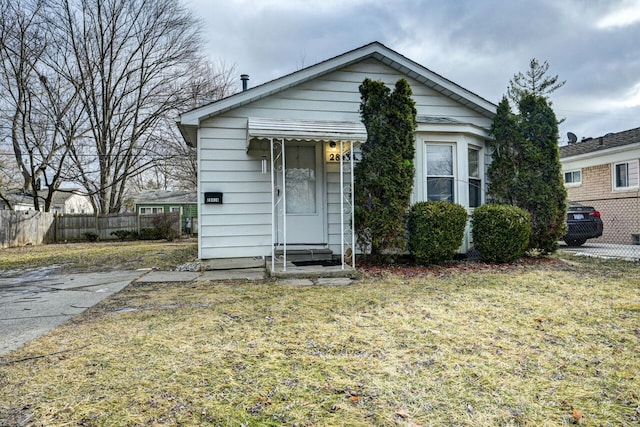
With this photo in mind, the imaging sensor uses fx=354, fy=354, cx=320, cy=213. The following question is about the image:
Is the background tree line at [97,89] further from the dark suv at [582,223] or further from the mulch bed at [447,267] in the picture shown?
the dark suv at [582,223]

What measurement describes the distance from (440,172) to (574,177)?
33.2 feet

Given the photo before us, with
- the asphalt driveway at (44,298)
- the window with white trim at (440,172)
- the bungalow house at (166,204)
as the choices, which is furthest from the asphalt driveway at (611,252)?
the bungalow house at (166,204)

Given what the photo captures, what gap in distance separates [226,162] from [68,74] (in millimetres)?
16258

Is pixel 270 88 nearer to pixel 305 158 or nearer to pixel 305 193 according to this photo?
pixel 305 158

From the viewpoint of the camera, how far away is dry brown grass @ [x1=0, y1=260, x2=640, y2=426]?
1.90 m

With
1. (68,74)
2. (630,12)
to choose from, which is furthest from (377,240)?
(68,74)

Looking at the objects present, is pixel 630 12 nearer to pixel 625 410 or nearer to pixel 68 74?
pixel 625 410

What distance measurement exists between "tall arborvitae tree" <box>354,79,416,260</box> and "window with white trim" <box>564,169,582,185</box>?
11.2 m

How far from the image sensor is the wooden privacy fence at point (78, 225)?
15086 mm

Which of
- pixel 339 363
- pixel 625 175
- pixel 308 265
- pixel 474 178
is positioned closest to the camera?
pixel 339 363

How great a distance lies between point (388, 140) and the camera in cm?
632

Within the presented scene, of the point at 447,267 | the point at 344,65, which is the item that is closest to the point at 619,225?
the point at 447,267

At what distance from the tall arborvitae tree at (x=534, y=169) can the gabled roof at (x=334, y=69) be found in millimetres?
693

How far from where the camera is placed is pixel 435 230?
6277 millimetres
